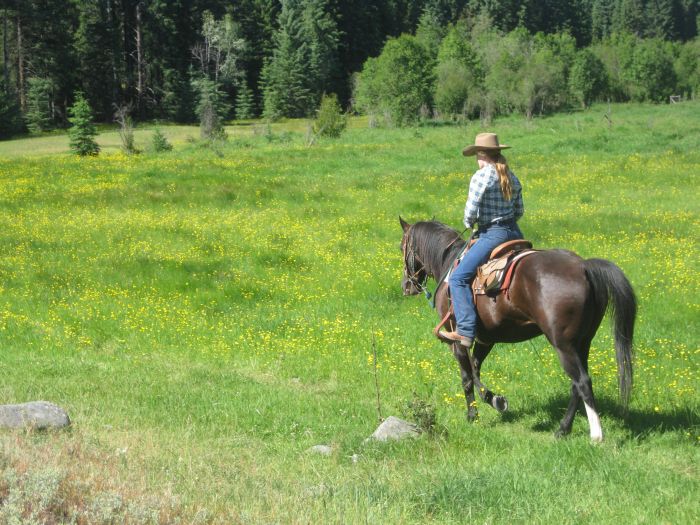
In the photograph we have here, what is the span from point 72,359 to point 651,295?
10.9m

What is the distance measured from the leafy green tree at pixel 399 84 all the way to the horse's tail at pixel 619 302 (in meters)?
64.2

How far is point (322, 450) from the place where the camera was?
25.5 feet

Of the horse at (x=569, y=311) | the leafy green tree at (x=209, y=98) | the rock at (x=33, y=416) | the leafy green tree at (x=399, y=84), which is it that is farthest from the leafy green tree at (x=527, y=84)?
the rock at (x=33, y=416)

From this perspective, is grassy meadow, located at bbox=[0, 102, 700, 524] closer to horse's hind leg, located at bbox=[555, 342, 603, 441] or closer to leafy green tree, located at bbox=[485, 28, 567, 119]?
horse's hind leg, located at bbox=[555, 342, 603, 441]

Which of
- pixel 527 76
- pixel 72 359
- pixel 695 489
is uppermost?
pixel 527 76

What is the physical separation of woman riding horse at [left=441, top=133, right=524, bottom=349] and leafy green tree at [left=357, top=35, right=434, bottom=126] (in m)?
63.1

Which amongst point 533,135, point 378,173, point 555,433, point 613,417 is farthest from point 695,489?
point 533,135

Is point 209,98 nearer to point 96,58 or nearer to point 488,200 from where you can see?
point 96,58

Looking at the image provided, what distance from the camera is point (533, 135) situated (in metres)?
44.0

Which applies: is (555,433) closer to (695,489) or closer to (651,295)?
(695,489)

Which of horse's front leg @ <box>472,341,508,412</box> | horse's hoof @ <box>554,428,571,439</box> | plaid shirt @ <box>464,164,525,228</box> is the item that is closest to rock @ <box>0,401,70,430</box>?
horse's front leg @ <box>472,341,508,412</box>

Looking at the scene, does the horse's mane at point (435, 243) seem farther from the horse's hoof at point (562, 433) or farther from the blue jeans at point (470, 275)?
the horse's hoof at point (562, 433)

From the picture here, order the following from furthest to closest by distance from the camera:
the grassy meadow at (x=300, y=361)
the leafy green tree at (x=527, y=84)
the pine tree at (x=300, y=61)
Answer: the pine tree at (x=300, y=61)
the leafy green tree at (x=527, y=84)
the grassy meadow at (x=300, y=361)

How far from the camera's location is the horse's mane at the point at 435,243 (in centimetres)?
966
